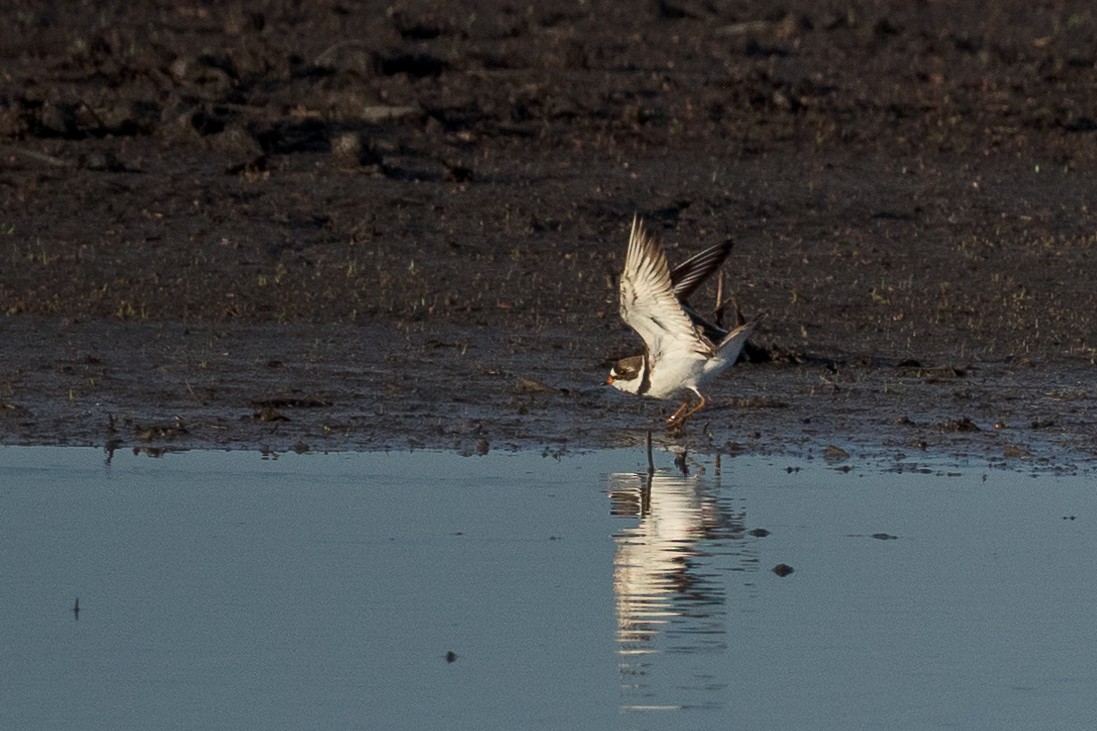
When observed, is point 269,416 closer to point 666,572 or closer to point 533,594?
point 666,572

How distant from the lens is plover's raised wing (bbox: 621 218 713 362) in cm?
966

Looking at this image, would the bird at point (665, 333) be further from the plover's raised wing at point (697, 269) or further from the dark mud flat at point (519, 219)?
the dark mud flat at point (519, 219)

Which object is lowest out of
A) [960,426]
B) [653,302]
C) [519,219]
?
[960,426]

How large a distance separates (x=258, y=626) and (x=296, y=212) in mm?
8274

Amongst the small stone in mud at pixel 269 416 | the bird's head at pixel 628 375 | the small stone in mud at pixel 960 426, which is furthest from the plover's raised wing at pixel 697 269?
the small stone in mud at pixel 269 416

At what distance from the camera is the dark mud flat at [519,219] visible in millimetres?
10711

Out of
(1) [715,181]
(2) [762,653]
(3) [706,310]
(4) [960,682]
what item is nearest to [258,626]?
(2) [762,653]

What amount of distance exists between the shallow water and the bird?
0.50 metres

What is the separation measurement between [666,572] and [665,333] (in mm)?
2613

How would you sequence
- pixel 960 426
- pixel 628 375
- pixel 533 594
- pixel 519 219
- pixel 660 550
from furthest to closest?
pixel 519 219 → pixel 960 426 → pixel 628 375 → pixel 660 550 → pixel 533 594

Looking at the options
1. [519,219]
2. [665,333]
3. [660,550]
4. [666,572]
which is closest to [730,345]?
[665,333]

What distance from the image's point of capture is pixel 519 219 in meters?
14.8

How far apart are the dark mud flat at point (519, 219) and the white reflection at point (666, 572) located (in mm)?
1210

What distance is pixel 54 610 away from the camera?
265 inches
